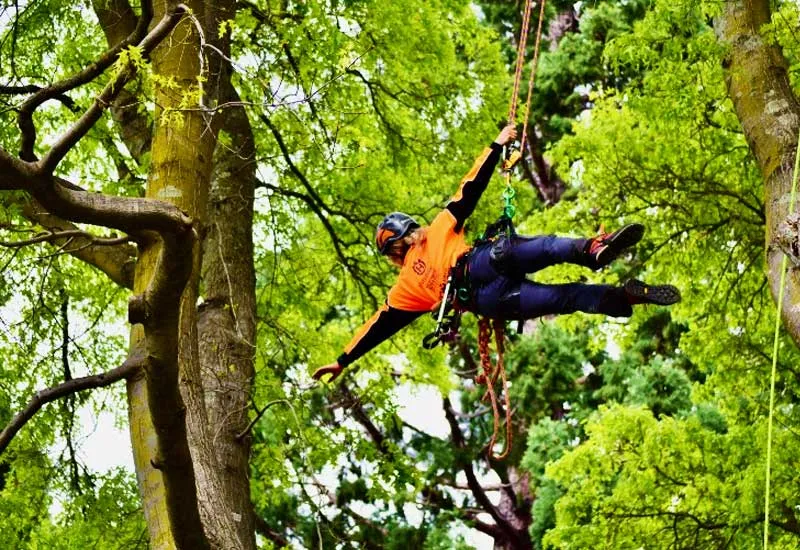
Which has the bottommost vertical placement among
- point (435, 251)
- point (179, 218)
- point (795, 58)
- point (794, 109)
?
point (179, 218)

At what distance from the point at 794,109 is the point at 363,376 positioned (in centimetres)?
684

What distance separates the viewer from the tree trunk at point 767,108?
6418 millimetres

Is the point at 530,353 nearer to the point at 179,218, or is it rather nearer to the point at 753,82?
the point at 753,82

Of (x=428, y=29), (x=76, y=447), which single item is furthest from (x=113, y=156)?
(x=428, y=29)

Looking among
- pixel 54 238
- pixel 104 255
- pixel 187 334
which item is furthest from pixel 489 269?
pixel 104 255

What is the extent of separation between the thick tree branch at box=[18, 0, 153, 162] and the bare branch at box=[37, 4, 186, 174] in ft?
0.20

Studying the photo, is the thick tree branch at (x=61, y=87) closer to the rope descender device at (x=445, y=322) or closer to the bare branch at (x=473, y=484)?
the rope descender device at (x=445, y=322)

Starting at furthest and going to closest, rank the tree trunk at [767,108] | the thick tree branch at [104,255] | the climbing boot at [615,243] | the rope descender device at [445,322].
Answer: the thick tree branch at [104,255]
the tree trunk at [767,108]
the rope descender device at [445,322]
the climbing boot at [615,243]

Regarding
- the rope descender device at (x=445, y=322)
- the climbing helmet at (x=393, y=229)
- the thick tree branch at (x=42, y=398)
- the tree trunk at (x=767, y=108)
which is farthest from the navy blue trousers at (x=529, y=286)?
the thick tree branch at (x=42, y=398)

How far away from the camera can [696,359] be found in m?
10.9

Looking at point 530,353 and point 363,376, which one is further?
point 530,353

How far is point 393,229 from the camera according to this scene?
20.7 feet

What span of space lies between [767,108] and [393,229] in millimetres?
2375

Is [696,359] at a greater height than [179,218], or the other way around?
[696,359]
